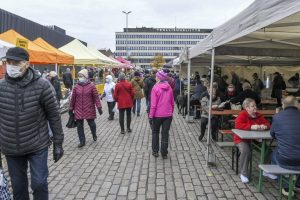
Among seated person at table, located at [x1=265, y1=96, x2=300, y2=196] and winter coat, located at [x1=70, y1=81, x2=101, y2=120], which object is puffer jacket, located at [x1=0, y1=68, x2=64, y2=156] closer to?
seated person at table, located at [x1=265, y1=96, x2=300, y2=196]

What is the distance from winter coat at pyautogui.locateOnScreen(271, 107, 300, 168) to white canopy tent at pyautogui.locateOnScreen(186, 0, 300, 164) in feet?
3.93

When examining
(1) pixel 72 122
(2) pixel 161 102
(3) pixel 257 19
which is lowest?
(1) pixel 72 122

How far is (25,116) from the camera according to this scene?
3.79 m

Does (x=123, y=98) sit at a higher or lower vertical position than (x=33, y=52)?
lower

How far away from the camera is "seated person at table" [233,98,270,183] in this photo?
6076 mm

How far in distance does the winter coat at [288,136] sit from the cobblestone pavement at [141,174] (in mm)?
754

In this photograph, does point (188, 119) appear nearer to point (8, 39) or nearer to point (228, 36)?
point (8, 39)

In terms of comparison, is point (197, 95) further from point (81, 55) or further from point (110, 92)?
point (81, 55)

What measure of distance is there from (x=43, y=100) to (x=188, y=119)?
9.52 meters

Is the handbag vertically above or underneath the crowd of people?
underneath

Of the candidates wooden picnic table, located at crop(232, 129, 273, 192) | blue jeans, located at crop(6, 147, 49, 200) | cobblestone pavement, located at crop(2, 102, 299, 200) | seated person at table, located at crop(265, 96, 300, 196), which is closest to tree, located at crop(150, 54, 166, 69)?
cobblestone pavement, located at crop(2, 102, 299, 200)

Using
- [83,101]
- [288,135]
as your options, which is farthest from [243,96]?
[288,135]

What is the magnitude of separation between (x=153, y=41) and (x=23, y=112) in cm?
13663

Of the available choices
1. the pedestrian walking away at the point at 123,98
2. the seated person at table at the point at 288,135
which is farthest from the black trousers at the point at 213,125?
the seated person at table at the point at 288,135
